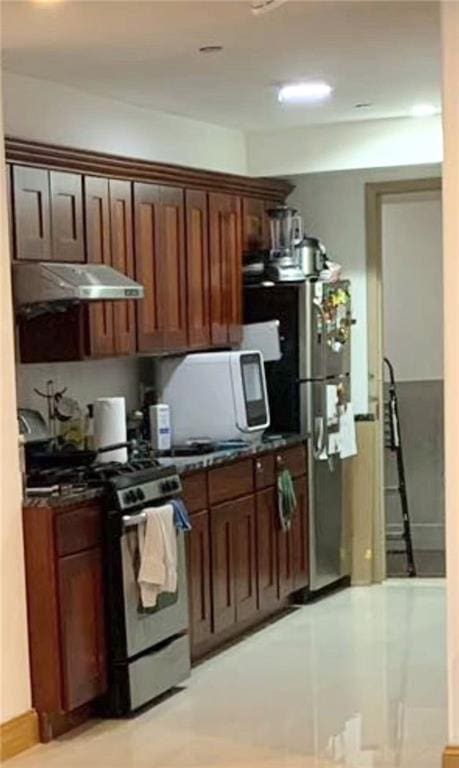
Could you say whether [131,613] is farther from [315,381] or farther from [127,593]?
[315,381]

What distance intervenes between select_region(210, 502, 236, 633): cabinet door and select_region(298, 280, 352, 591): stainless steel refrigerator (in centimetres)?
105

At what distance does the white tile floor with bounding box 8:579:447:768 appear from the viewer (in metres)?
4.38

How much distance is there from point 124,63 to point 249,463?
6.95ft

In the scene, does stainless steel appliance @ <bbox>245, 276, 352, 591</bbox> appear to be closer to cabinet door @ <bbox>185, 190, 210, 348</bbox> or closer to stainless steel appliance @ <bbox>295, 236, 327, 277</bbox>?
stainless steel appliance @ <bbox>295, 236, 327, 277</bbox>

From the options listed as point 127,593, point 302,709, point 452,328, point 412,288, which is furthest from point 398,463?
point 452,328

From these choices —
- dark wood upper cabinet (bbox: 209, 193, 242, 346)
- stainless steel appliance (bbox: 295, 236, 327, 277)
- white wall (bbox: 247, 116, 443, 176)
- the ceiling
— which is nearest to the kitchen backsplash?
dark wood upper cabinet (bbox: 209, 193, 242, 346)

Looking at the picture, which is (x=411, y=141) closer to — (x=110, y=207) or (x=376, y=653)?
(x=110, y=207)

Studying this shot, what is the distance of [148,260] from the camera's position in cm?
585

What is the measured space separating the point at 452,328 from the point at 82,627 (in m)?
1.83

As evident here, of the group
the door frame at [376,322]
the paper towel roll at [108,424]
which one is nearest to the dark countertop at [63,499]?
the paper towel roll at [108,424]

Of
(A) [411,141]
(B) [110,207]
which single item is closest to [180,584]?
(B) [110,207]

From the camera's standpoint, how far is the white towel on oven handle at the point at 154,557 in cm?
486

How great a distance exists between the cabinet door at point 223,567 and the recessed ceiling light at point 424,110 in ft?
7.37

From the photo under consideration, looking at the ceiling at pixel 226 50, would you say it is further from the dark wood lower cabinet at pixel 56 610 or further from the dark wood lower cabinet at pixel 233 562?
the dark wood lower cabinet at pixel 233 562
